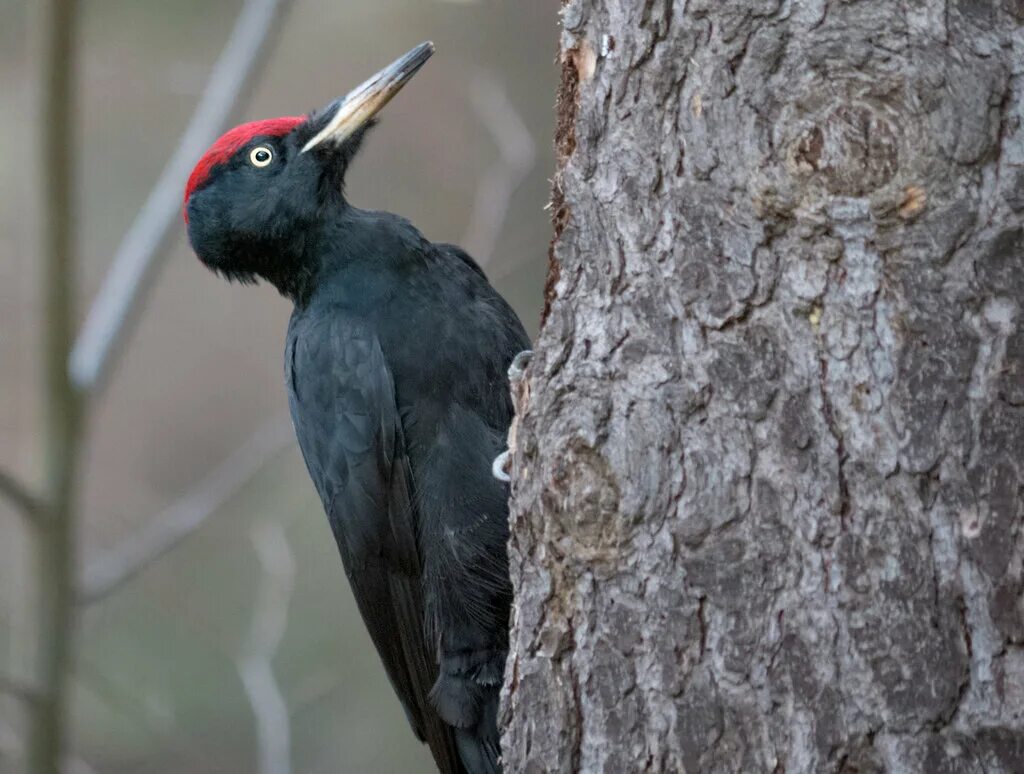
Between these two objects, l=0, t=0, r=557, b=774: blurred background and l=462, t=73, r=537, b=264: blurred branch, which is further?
l=0, t=0, r=557, b=774: blurred background

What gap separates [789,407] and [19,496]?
2233 millimetres

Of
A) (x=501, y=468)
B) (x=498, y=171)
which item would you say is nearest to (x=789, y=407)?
(x=501, y=468)

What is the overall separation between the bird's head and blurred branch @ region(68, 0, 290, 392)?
15 centimetres

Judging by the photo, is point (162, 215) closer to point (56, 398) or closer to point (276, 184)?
point (276, 184)

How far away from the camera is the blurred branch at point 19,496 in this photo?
125 inches

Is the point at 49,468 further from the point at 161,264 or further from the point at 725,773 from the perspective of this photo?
the point at 725,773

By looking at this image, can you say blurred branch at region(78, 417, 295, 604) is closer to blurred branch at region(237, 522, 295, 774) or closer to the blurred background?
blurred branch at region(237, 522, 295, 774)

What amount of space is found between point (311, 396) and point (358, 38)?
3.80m

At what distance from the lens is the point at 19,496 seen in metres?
3.23

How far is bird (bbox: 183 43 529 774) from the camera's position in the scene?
116 inches

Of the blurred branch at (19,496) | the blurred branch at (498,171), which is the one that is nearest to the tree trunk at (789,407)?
the blurred branch at (19,496)

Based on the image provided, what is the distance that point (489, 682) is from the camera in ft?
9.71

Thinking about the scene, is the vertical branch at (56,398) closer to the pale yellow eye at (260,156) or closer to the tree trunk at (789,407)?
the pale yellow eye at (260,156)

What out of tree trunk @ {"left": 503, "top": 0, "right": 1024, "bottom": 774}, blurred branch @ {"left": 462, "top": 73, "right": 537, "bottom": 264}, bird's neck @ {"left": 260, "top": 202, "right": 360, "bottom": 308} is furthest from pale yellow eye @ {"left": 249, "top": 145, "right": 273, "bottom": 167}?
tree trunk @ {"left": 503, "top": 0, "right": 1024, "bottom": 774}
